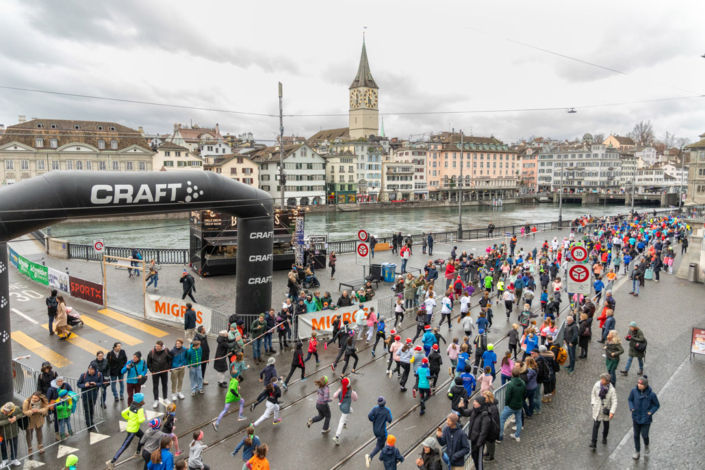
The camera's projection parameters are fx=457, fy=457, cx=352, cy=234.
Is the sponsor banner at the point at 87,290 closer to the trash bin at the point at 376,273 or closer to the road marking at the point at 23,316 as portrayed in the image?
the road marking at the point at 23,316

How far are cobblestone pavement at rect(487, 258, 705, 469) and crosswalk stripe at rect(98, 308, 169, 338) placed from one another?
1120cm

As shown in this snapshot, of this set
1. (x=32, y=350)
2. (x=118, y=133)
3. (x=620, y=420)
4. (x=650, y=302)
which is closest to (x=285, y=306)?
(x=32, y=350)

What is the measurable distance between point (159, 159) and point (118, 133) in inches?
284

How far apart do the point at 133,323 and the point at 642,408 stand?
49.2 feet

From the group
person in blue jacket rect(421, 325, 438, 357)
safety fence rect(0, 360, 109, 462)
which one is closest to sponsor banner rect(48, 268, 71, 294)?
safety fence rect(0, 360, 109, 462)

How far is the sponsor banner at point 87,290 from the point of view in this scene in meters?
17.9

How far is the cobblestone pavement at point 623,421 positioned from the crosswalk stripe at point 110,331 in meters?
11.3

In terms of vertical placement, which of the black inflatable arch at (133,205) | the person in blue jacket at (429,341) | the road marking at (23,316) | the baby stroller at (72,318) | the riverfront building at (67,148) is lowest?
the road marking at (23,316)

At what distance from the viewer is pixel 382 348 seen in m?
13.7

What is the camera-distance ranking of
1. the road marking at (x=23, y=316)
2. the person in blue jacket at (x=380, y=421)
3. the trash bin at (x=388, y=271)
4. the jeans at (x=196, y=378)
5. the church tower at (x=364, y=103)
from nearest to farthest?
the person in blue jacket at (x=380, y=421)
the jeans at (x=196, y=378)
the road marking at (x=23, y=316)
the trash bin at (x=388, y=271)
the church tower at (x=364, y=103)

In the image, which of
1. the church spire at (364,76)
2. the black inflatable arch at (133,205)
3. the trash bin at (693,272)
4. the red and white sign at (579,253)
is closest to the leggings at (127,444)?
the black inflatable arch at (133,205)

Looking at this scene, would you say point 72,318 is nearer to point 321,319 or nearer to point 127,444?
point 321,319

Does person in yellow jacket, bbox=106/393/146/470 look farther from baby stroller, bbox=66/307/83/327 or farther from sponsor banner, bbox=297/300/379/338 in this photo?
baby stroller, bbox=66/307/83/327

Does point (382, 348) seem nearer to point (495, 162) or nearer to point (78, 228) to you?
point (78, 228)
